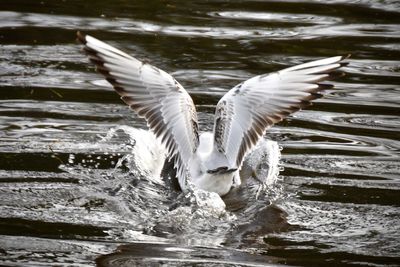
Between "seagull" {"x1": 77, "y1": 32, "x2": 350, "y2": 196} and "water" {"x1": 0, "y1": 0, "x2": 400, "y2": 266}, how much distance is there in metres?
0.27

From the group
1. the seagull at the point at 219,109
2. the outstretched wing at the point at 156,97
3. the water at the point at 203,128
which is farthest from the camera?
the seagull at the point at 219,109

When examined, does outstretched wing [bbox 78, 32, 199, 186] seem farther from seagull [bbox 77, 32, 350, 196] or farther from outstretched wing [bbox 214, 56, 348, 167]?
outstretched wing [bbox 214, 56, 348, 167]

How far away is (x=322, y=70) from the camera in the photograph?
25.7ft

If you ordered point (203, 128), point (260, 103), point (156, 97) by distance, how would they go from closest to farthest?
point (156, 97) < point (260, 103) < point (203, 128)

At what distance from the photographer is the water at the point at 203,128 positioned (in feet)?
22.1

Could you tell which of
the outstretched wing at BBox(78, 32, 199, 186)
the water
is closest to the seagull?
the outstretched wing at BBox(78, 32, 199, 186)

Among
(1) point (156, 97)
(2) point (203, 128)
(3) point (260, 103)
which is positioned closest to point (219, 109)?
(3) point (260, 103)

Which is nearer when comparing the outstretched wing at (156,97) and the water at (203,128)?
the water at (203,128)

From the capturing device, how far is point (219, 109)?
788cm

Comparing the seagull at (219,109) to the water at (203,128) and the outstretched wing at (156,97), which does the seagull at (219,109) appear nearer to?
the outstretched wing at (156,97)

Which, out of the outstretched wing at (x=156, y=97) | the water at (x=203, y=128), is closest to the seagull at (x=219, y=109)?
the outstretched wing at (x=156, y=97)

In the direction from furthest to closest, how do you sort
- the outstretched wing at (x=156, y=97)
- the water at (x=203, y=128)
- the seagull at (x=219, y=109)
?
the seagull at (x=219, y=109) < the outstretched wing at (x=156, y=97) < the water at (x=203, y=128)

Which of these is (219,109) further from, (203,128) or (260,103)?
(203,128)

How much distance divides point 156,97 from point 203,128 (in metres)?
1.54
